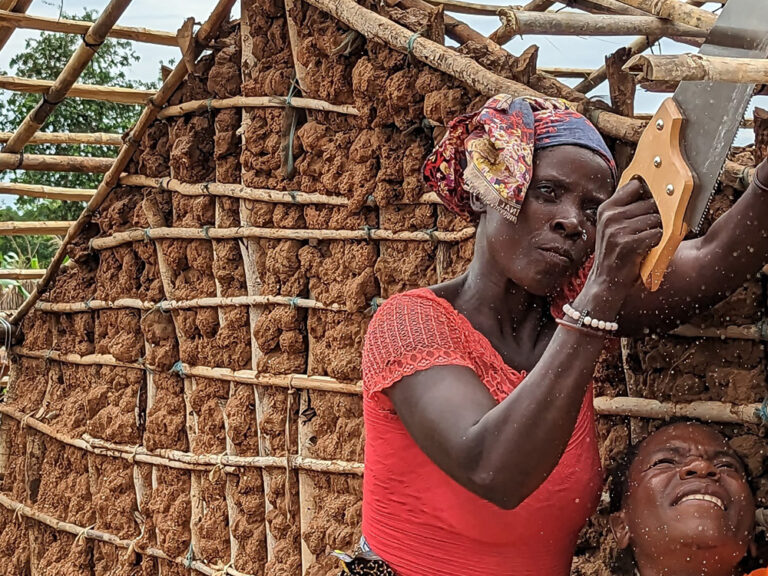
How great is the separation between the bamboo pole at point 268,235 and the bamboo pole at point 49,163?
3.04 feet

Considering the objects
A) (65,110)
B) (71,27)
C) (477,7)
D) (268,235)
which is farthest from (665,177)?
(65,110)

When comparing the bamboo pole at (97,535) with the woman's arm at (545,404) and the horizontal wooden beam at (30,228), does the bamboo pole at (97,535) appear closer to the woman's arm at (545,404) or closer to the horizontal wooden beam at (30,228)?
the horizontal wooden beam at (30,228)

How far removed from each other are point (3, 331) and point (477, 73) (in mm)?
4136

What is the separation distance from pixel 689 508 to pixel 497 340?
525mm

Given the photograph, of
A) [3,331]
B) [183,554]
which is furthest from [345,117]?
[3,331]

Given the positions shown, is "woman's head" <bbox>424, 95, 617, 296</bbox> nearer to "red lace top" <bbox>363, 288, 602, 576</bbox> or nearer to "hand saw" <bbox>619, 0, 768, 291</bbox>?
"red lace top" <bbox>363, 288, 602, 576</bbox>

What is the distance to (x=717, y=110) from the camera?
165 cm

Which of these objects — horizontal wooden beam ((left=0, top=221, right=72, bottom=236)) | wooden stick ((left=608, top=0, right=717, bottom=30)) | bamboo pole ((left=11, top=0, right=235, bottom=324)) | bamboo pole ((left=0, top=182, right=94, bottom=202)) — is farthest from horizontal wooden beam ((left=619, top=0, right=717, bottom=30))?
horizontal wooden beam ((left=0, top=221, right=72, bottom=236))

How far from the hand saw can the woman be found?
0.29m

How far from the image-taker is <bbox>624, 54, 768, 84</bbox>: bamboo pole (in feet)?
4.66

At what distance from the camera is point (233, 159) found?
4.20 m

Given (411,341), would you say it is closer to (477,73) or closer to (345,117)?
(477,73)

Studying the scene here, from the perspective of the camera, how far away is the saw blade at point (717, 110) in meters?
1.62

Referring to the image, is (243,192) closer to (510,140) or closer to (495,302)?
(495,302)
